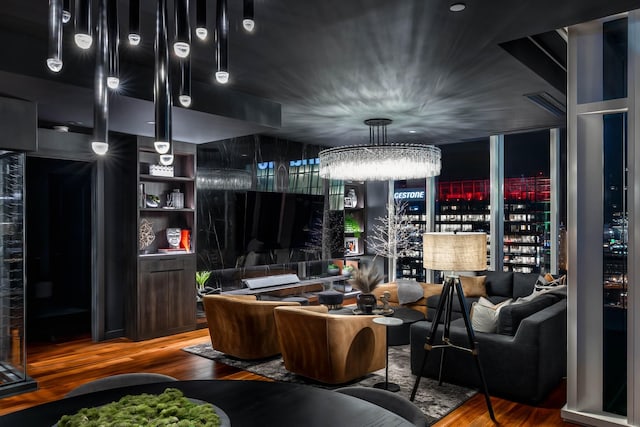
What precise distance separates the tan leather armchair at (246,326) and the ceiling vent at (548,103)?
3280 mm

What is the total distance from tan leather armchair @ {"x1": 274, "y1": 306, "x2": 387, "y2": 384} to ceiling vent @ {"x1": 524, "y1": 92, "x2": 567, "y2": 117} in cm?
291

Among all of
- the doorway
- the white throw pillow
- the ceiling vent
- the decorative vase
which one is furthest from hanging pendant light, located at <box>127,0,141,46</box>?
the doorway

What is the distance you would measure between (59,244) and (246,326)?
10.4 ft

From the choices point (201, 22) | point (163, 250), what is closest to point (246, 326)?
point (163, 250)

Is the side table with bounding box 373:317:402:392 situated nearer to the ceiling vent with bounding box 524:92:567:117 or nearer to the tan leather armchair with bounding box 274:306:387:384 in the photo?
the tan leather armchair with bounding box 274:306:387:384

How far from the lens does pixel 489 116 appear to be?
19.1ft

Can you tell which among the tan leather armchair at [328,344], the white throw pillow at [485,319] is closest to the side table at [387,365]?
the tan leather armchair at [328,344]

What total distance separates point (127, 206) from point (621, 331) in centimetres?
529

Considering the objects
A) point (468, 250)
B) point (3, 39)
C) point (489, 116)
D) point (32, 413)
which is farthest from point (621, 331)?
point (3, 39)

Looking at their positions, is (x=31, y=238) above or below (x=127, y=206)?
below

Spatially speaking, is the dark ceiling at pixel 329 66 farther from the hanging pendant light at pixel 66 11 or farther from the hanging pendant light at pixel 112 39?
the hanging pendant light at pixel 112 39

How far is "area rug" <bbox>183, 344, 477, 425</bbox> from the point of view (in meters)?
3.64

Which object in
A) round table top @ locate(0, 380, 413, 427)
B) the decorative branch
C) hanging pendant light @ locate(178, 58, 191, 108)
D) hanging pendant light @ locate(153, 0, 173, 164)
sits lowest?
round table top @ locate(0, 380, 413, 427)

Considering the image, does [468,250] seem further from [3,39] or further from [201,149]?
A: [201,149]
